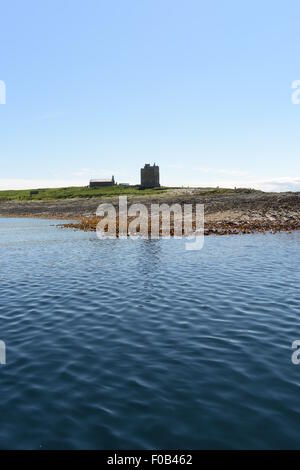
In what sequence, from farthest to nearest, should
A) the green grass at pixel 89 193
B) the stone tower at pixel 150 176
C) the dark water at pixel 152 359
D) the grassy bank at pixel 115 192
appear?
1. the stone tower at pixel 150 176
2. the green grass at pixel 89 193
3. the grassy bank at pixel 115 192
4. the dark water at pixel 152 359

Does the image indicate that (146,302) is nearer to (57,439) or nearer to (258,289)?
(258,289)

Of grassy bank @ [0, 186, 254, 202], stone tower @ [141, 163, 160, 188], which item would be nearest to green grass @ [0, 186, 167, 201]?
grassy bank @ [0, 186, 254, 202]

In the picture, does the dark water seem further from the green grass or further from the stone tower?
the stone tower

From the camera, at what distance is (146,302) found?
1881 centimetres

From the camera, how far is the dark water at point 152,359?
8438 millimetres

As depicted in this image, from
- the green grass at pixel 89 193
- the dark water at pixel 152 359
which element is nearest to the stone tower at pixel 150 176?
the green grass at pixel 89 193

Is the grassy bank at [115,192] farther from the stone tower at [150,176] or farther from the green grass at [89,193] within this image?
the stone tower at [150,176]

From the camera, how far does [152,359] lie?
39.9 ft

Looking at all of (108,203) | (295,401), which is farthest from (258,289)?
(108,203)

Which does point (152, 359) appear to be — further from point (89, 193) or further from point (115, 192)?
point (89, 193)

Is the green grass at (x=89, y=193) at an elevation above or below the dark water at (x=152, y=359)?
above

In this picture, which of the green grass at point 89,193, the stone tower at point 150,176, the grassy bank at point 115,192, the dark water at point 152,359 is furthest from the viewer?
the stone tower at point 150,176

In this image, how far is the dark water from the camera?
8.44 meters
